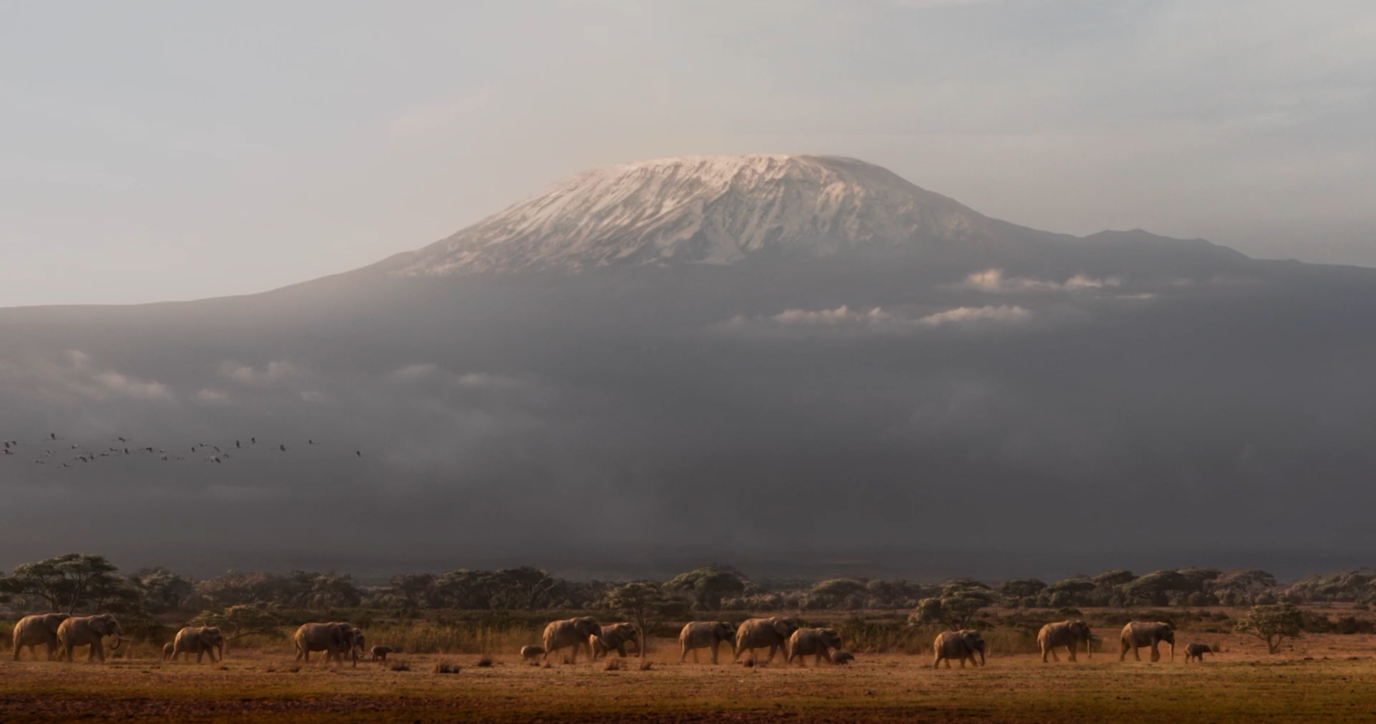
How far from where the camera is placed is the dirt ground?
28891mm

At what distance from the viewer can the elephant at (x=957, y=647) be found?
4338 cm

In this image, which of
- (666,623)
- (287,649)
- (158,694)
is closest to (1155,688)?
(158,694)

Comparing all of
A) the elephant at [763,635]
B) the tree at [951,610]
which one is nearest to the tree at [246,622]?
the elephant at [763,635]

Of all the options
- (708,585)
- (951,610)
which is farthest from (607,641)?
(708,585)

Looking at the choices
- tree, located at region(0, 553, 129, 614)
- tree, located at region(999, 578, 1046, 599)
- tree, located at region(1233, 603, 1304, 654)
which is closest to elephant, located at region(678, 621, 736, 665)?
tree, located at region(1233, 603, 1304, 654)

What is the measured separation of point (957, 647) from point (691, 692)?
12874 mm

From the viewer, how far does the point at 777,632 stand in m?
45.6

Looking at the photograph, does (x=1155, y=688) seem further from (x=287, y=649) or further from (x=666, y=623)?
(x=666, y=623)

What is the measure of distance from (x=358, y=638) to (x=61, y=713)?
16.7m

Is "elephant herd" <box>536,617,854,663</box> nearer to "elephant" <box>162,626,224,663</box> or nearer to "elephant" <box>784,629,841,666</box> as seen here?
"elephant" <box>784,629,841,666</box>

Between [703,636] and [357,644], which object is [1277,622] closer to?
[703,636]

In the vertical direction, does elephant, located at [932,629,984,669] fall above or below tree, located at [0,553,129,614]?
below

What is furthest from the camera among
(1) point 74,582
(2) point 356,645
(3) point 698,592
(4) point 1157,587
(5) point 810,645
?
(4) point 1157,587

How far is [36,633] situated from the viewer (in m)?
44.3
